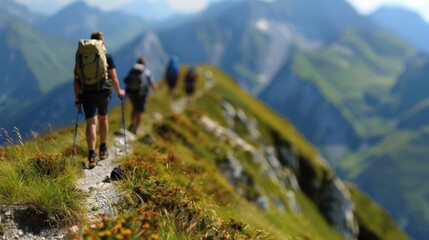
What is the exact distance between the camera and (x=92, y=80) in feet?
33.2

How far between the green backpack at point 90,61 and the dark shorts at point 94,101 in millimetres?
329

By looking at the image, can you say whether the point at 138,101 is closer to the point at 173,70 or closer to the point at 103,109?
the point at 103,109

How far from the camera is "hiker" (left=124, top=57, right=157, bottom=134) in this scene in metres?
19.0

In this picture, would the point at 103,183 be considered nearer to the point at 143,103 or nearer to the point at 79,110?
the point at 79,110

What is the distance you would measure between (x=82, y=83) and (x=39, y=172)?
9.86ft

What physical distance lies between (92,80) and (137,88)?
8.88m

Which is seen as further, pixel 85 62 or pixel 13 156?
pixel 85 62

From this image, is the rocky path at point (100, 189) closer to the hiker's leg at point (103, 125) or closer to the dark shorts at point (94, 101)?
→ the hiker's leg at point (103, 125)

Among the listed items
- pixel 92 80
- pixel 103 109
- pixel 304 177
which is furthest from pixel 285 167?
pixel 92 80

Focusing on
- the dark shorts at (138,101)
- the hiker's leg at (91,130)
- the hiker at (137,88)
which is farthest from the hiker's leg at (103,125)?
the dark shorts at (138,101)

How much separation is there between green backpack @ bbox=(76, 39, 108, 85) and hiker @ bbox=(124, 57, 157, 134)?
8.87 m

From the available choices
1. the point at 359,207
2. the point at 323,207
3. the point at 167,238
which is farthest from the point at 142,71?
the point at 359,207

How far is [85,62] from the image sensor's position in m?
9.94

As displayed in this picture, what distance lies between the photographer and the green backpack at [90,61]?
9.91m
